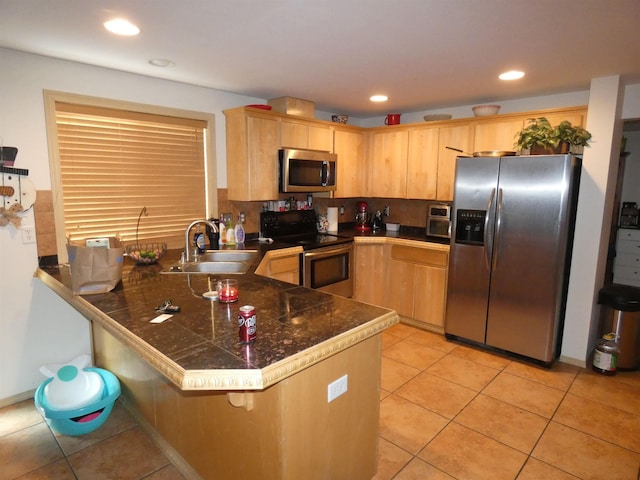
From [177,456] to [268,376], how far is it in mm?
1304

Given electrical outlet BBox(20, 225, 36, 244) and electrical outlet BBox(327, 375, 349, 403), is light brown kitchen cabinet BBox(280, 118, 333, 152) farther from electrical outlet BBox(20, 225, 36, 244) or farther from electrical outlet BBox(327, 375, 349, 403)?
electrical outlet BBox(327, 375, 349, 403)

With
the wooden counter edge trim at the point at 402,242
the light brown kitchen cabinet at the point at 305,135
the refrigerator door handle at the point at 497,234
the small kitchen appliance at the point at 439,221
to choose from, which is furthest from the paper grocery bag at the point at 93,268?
the small kitchen appliance at the point at 439,221

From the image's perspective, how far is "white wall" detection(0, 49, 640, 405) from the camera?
247cm

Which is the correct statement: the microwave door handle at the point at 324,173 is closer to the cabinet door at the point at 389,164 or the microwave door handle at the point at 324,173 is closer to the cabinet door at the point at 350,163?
the cabinet door at the point at 350,163

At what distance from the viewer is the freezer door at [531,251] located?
9.73ft

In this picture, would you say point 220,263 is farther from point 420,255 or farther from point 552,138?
point 552,138

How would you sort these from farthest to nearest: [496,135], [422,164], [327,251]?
[422,164], [327,251], [496,135]

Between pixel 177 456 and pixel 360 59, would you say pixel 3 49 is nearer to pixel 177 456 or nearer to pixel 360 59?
pixel 360 59

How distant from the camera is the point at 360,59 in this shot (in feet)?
8.33

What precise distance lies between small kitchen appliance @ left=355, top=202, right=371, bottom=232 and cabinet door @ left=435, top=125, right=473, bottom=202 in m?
0.97

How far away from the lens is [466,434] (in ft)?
7.79

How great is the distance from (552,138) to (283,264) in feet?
7.99

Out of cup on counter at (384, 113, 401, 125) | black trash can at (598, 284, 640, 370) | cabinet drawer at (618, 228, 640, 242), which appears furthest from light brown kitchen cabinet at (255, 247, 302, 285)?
cabinet drawer at (618, 228, 640, 242)

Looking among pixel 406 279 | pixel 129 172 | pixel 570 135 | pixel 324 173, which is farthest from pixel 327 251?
pixel 570 135
